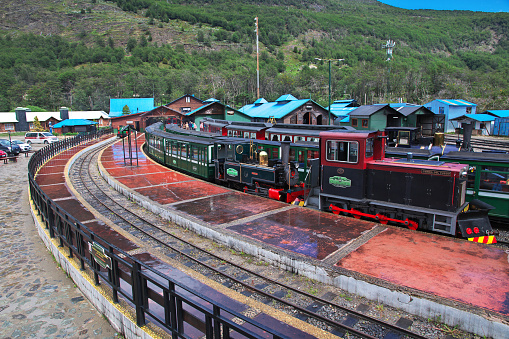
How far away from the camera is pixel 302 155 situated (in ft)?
56.6

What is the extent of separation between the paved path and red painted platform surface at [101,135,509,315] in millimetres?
5099

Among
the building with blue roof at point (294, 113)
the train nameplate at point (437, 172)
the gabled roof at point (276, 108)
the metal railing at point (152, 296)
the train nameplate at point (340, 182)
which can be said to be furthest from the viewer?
the gabled roof at point (276, 108)

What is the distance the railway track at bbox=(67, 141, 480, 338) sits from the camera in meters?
6.29

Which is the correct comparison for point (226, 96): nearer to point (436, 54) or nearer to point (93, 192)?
point (93, 192)

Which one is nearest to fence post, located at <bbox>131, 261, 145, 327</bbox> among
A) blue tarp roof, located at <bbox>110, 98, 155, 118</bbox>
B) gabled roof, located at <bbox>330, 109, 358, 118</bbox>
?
gabled roof, located at <bbox>330, 109, 358, 118</bbox>

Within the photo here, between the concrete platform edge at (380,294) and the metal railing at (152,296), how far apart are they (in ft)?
7.72

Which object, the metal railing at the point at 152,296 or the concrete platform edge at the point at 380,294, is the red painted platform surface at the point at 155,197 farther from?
the concrete platform edge at the point at 380,294

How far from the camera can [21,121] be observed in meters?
62.3

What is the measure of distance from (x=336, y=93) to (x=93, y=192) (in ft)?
231

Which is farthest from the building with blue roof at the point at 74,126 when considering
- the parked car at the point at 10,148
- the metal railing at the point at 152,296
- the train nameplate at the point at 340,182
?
the train nameplate at the point at 340,182

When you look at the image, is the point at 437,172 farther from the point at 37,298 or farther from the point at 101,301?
the point at 37,298

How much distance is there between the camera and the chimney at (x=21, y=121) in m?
61.9

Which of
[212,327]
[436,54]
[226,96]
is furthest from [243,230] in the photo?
[436,54]

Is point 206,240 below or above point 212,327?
below
